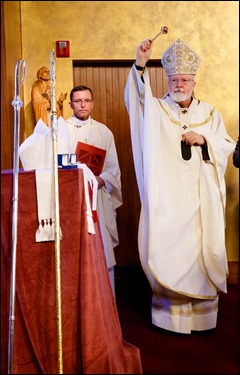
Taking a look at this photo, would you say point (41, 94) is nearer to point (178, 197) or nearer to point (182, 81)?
point (182, 81)

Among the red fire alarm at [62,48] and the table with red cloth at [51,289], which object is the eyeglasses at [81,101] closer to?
the red fire alarm at [62,48]

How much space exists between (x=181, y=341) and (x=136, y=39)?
2.80 metres

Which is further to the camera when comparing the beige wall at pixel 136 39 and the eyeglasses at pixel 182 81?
the beige wall at pixel 136 39

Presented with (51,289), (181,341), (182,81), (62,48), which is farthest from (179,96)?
(51,289)

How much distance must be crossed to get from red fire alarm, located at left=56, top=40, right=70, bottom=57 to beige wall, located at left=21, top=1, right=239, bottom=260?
0.05 metres

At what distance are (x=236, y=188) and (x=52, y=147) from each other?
9.21ft

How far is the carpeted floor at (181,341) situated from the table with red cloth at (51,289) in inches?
21.6

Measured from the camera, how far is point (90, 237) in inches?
110

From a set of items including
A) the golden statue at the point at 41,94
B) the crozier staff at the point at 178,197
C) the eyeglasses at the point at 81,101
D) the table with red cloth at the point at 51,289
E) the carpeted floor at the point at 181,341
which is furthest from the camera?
the golden statue at the point at 41,94

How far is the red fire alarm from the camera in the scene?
190 inches

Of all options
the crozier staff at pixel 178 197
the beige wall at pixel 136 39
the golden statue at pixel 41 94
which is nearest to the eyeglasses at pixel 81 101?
the crozier staff at pixel 178 197

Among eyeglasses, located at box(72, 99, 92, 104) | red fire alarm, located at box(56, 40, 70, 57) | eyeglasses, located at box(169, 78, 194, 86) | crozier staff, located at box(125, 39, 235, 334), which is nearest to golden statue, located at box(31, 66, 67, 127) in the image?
red fire alarm, located at box(56, 40, 70, 57)

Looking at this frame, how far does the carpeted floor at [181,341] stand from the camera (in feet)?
10.1

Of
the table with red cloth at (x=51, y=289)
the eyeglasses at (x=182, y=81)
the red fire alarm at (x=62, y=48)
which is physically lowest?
the table with red cloth at (x=51, y=289)
